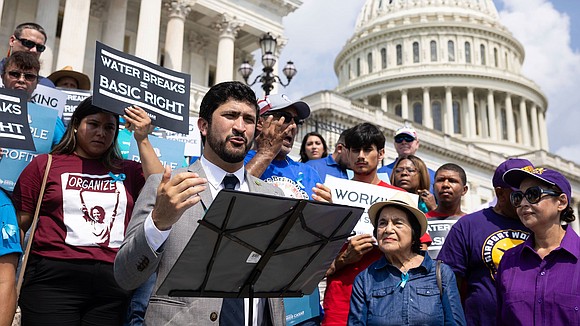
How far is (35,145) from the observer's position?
203 inches

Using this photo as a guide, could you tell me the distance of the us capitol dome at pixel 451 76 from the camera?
71250 millimetres

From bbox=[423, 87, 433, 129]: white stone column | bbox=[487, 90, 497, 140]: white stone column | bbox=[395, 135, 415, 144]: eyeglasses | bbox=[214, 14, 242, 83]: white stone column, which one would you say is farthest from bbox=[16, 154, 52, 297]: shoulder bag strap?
bbox=[487, 90, 497, 140]: white stone column

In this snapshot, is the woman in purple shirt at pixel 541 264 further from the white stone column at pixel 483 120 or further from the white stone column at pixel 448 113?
the white stone column at pixel 483 120

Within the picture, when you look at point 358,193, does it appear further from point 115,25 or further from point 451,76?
point 451,76

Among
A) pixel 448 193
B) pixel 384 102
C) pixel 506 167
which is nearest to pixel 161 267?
pixel 506 167

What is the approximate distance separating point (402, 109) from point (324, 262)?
69.9 meters

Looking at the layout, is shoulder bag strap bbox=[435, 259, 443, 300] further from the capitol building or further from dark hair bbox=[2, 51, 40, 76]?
the capitol building

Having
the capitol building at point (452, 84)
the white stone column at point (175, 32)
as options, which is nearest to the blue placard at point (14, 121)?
the white stone column at point (175, 32)

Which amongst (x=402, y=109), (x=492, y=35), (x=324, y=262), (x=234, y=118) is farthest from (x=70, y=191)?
(x=492, y=35)

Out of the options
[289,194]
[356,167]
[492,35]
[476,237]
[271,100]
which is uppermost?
[492,35]

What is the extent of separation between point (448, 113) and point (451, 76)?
16.2ft

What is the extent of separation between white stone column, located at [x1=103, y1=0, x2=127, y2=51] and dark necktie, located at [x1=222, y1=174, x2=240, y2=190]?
22.9 metres

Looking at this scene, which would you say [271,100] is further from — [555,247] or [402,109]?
[402,109]

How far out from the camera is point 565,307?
3604 millimetres
